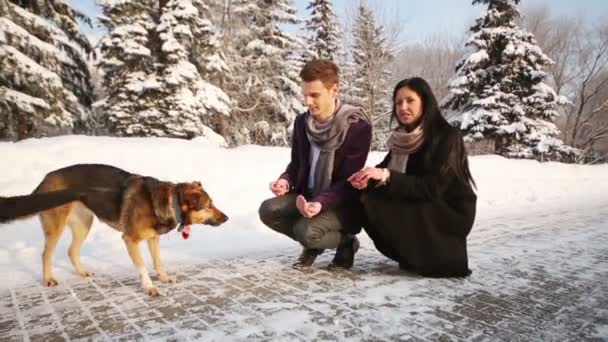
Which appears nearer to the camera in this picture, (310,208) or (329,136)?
(310,208)

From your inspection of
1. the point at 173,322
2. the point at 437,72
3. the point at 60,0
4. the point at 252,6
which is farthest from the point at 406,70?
the point at 173,322

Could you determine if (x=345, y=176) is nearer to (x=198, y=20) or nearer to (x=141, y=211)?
(x=141, y=211)

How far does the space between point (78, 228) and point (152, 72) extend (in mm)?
11212

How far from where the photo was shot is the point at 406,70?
26531 millimetres

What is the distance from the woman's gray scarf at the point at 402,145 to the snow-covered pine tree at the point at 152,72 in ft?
36.3

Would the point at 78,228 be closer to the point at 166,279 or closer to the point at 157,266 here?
the point at 157,266

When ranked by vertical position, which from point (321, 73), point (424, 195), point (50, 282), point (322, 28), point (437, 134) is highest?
point (322, 28)

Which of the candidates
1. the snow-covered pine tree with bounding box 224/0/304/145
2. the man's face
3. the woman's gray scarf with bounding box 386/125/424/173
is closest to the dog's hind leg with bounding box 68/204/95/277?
the man's face

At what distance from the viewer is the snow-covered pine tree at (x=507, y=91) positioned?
17.8 metres

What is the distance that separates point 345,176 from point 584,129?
3455cm

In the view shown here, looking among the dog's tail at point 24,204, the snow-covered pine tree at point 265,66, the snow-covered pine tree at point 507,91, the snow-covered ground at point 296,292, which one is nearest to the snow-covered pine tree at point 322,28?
the snow-covered pine tree at point 265,66

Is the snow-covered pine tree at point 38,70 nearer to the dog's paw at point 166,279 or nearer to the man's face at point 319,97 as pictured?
the dog's paw at point 166,279

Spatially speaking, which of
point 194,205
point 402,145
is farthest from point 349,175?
point 194,205

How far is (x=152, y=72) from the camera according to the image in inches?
530
